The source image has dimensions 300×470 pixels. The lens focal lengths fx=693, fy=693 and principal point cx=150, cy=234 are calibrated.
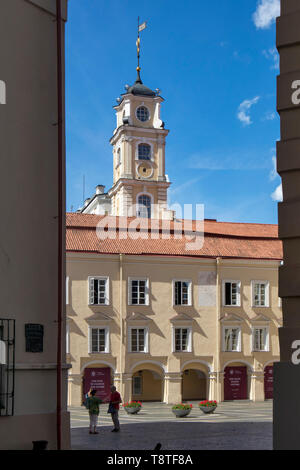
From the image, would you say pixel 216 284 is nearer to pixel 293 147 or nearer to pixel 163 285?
pixel 163 285

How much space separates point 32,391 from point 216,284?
30.2 meters

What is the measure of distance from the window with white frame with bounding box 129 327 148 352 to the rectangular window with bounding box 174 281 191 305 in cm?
274

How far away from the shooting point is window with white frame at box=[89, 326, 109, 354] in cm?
3984

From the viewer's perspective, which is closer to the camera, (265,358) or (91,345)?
(91,345)

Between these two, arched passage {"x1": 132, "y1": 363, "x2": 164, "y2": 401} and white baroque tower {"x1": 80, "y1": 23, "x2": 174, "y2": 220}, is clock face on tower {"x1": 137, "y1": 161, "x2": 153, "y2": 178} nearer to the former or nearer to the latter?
white baroque tower {"x1": 80, "y1": 23, "x2": 174, "y2": 220}

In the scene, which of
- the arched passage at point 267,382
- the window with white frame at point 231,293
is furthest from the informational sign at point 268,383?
the window with white frame at point 231,293

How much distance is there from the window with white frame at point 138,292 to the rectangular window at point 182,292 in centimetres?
190

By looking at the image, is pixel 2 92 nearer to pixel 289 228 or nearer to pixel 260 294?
pixel 289 228

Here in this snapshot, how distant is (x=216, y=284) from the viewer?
42.5 meters

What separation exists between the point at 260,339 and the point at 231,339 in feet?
6.56

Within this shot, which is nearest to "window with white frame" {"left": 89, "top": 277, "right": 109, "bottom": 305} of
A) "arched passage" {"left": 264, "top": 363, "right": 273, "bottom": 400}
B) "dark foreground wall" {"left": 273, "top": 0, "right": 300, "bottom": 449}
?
"arched passage" {"left": 264, "top": 363, "right": 273, "bottom": 400}

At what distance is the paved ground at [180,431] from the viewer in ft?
62.2

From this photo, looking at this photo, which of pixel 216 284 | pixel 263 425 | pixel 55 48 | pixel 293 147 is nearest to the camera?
pixel 293 147
